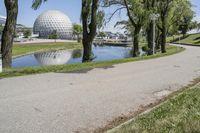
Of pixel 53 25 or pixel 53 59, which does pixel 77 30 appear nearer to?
pixel 53 25

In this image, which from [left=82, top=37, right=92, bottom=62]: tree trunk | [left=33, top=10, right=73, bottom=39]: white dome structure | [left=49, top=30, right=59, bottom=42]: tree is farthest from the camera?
[left=33, top=10, right=73, bottom=39]: white dome structure

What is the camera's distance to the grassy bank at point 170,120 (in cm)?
622

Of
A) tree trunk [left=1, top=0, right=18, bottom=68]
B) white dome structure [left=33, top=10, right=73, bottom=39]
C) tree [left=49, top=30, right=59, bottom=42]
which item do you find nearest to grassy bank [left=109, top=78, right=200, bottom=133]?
tree trunk [left=1, top=0, right=18, bottom=68]

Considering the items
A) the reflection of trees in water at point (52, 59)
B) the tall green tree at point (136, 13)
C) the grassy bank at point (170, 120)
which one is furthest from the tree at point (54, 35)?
the grassy bank at point (170, 120)

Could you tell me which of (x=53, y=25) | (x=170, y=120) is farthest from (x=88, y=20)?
(x=53, y=25)

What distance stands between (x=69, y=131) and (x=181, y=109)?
2.89m

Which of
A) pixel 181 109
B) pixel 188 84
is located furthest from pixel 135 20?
pixel 181 109

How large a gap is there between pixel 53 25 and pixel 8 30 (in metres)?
131

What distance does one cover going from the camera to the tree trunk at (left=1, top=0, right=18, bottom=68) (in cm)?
1619

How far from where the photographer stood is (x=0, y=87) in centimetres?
1074

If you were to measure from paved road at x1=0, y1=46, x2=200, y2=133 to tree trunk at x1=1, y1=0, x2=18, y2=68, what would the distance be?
383 cm

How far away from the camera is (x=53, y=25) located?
477ft

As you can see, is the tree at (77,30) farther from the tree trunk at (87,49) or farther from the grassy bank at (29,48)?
the tree trunk at (87,49)

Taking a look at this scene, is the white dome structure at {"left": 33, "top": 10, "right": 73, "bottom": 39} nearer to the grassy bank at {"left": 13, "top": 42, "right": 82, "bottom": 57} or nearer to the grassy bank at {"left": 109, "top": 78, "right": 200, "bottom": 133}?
the grassy bank at {"left": 13, "top": 42, "right": 82, "bottom": 57}
